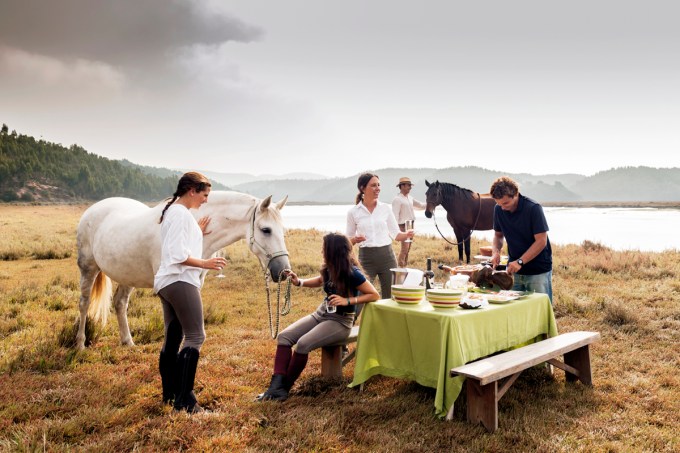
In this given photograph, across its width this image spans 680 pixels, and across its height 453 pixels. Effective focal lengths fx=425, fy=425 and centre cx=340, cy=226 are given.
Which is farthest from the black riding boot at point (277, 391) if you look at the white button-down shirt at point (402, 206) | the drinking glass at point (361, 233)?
the white button-down shirt at point (402, 206)

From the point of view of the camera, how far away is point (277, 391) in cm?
387

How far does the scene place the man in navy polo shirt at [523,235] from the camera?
451 cm

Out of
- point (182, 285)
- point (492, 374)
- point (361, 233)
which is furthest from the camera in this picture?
point (361, 233)

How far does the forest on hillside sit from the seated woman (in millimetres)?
102912

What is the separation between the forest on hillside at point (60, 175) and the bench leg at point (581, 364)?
104032mm

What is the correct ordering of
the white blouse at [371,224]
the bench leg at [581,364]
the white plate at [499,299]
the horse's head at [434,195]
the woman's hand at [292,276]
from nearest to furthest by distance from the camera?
the white plate at [499,299], the woman's hand at [292,276], the bench leg at [581,364], the white blouse at [371,224], the horse's head at [434,195]

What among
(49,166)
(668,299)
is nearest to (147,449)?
(668,299)

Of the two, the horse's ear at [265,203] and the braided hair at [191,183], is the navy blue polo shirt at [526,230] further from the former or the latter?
the braided hair at [191,183]

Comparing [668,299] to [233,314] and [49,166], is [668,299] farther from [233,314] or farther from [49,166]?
[49,166]

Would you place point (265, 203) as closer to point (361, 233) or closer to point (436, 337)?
point (361, 233)

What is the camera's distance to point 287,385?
3.94 m

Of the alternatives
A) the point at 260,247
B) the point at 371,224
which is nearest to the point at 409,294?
the point at 371,224

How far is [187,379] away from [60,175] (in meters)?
117

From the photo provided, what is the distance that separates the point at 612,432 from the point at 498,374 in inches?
42.2
